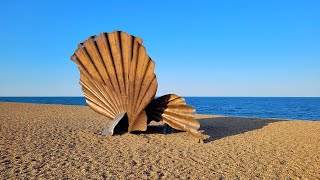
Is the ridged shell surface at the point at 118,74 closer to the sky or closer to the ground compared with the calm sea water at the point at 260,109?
closer to the sky

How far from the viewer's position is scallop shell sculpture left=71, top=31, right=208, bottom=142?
8.98 meters

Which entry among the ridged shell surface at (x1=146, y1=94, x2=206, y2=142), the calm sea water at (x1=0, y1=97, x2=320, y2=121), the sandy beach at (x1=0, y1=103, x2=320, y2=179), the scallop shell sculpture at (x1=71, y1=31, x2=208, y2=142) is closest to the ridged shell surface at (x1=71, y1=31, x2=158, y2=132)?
the scallop shell sculpture at (x1=71, y1=31, x2=208, y2=142)

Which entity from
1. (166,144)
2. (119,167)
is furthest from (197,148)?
(119,167)

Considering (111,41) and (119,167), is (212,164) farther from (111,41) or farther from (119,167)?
(111,41)

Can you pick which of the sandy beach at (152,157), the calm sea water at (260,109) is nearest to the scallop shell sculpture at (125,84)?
the sandy beach at (152,157)

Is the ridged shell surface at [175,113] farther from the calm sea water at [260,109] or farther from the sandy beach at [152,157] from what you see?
the calm sea water at [260,109]

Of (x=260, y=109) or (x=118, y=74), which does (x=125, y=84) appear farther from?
(x=260, y=109)

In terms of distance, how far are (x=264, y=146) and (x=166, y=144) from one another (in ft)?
9.80

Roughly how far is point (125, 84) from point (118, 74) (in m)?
0.43

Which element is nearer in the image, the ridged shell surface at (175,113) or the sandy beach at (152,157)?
the sandy beach at (152,157)

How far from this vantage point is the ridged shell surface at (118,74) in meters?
9.06

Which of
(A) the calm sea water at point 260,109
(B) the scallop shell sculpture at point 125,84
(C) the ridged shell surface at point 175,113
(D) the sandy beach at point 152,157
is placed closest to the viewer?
(D) the sandy beach at point 152,157

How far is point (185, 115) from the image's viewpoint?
884cm

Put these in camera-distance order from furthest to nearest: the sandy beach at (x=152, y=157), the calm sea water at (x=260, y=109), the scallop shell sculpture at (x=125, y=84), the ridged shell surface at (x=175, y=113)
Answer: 1. the calm sea water at (x=260, y=109)
2. the scallop shell sculpture at (x=125, y=84)
3. the ridged shell surface at (x=175, y=113)
4. the sandy beach at (x=152, y=157)
